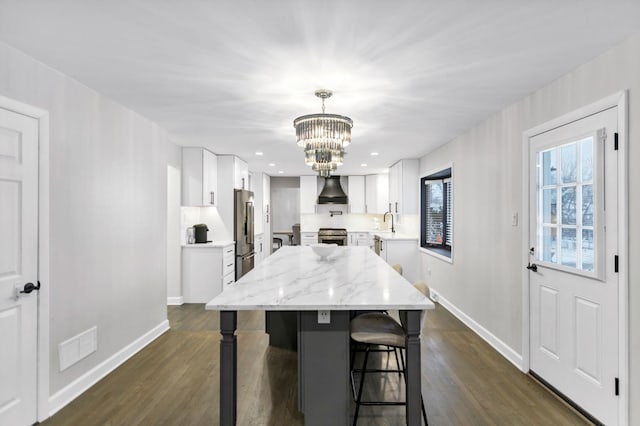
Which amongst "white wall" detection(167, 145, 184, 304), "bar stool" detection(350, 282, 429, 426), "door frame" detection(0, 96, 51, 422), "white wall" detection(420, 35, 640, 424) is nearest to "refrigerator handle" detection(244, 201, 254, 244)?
"white wall" detection(167, 145, 184, 304)

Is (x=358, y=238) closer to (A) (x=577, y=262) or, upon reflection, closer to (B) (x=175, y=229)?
(B) (x=175, y=229)

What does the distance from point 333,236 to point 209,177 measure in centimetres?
397

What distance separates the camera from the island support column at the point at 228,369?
1946 mm

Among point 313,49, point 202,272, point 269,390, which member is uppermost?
point 313,49

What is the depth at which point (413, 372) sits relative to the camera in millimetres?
1975

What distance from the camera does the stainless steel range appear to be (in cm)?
876

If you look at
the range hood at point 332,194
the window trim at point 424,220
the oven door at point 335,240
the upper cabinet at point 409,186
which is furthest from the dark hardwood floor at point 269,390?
the range hood at point 332,194

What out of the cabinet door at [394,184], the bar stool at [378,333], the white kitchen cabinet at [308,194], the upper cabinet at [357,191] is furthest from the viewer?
the white kitchen cabinet at [308,194]

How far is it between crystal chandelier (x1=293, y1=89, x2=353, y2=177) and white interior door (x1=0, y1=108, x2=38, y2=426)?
1.79 meters

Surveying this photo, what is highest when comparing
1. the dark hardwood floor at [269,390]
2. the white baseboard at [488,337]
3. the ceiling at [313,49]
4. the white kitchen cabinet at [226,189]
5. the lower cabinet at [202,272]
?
the ceiling at [313,49]

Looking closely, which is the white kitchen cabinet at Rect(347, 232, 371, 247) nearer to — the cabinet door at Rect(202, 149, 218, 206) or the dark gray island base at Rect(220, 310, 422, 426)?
the cabinet door at Rect(202, 149, 218, 206)

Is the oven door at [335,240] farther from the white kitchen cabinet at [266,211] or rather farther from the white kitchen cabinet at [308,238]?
the white kitchen cabinet at [266,211]

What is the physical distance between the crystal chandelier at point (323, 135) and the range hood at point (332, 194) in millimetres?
5860

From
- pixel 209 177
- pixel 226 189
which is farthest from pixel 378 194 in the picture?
pixel 209 177
